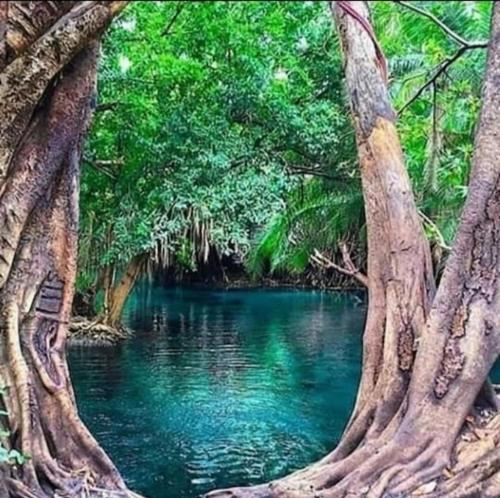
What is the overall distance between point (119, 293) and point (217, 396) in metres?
6.07

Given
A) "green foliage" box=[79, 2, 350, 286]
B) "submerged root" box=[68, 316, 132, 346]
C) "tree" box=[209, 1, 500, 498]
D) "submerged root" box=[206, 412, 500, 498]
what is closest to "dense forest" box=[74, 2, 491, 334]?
"green foliage" box=[79, 2, 350, 286]

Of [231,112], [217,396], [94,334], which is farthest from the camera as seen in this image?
[94,334]

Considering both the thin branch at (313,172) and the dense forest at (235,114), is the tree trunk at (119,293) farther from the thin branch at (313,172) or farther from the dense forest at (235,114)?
the thin branch at (313,172)

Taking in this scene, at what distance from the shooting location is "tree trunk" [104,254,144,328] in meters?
14.4

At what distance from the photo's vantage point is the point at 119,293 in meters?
14.4

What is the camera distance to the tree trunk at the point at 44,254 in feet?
12.5

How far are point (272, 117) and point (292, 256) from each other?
8.73 m

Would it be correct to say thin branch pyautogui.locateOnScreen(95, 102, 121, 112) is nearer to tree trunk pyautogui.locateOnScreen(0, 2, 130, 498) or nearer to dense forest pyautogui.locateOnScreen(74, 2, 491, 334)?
dense forest pyautogui.locateOnScreen(74, 2, 491, 334)

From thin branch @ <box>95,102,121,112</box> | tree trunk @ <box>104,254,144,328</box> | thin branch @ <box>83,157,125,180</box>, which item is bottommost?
tree trunk @ <box>104,254,144,328</box>

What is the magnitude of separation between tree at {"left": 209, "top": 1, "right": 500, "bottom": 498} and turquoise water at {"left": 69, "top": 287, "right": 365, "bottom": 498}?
135cm

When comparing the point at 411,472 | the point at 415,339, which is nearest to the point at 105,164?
the point at 415,339

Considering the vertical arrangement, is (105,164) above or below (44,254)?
above

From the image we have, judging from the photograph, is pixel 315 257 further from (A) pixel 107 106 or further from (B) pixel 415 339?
(A) pixel 107 106

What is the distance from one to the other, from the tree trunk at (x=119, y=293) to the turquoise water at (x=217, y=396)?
0.69 metres
